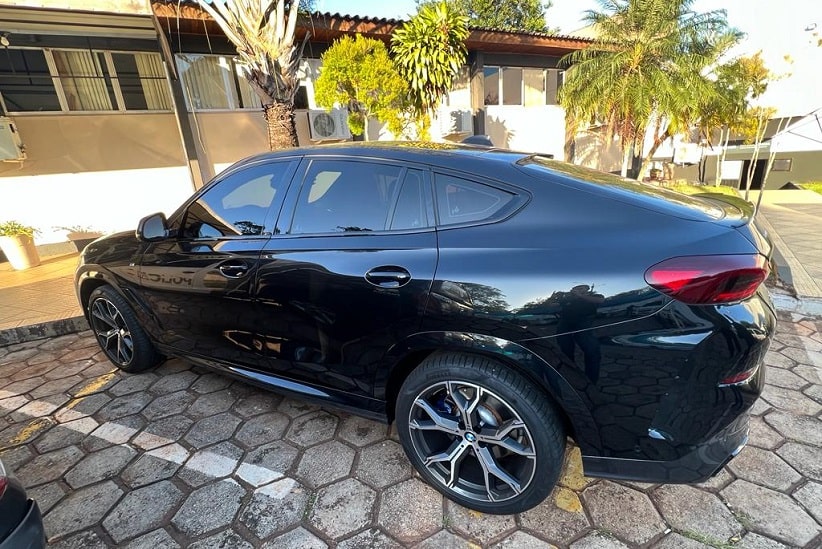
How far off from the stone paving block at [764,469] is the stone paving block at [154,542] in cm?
269

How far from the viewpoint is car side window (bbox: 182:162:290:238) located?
91.3 inches

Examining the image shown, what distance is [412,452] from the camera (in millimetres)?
1987

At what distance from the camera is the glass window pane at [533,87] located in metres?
12.1

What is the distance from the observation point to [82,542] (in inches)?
71.9

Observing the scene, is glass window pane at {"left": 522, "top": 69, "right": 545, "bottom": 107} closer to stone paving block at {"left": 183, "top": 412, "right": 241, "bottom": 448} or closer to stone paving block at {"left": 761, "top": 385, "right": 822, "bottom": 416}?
stone paving block at {"left": 761, "top": 385, "right": 822, "bottom": 416}

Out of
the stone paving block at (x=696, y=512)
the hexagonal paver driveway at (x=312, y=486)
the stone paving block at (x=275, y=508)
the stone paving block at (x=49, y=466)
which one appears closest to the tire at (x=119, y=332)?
the hexagonal paver driveway at (x=312, y=486)

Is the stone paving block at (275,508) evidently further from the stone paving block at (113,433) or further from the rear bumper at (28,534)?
the stone paving block at (113,433)

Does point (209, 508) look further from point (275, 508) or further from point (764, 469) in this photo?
point (764, 469)

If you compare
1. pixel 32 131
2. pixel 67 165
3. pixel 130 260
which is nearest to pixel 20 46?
pixel 32 131

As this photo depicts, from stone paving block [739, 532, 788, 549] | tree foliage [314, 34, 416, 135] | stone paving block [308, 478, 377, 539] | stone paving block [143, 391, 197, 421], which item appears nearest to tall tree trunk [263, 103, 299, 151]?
tree foliage [314, 34, 416, 135]

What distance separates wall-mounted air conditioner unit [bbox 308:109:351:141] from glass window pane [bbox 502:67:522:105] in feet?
17.9

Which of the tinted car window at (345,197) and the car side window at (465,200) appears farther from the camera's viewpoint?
the tinted car window at (345,197)

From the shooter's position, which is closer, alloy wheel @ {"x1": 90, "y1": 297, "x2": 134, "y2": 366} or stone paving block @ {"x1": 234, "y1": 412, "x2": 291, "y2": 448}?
stone paving block @ {"x1": 234, "y1": 412, "x2": 291, "y2": 448}

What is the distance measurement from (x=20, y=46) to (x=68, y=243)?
326 cm
